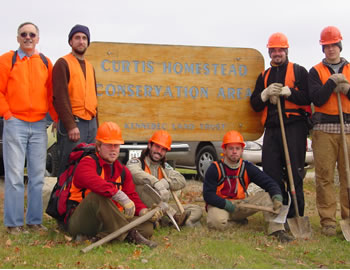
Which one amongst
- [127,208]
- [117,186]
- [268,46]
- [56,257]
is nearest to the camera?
[56,257]

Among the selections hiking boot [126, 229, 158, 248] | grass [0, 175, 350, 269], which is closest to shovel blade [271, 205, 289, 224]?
grass [0, 175, 350, 269]

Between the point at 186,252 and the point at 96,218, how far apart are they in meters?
0.94

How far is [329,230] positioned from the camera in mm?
5547

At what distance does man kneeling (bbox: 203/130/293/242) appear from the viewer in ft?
17.8

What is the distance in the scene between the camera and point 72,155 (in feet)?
16.2

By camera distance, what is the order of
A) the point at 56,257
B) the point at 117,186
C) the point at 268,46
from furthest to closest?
the point at 268,46
the point at 117,186
the point at 56,257

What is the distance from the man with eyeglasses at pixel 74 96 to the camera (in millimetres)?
5121

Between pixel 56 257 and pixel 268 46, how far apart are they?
3580mm

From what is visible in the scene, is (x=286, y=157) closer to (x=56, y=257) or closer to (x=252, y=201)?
(x=252, y=201)

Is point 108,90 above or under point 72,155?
above

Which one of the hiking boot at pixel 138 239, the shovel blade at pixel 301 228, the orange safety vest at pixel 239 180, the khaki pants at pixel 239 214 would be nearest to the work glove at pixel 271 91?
the orange safety vest at pixel 239 180

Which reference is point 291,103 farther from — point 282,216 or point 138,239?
point 138,239

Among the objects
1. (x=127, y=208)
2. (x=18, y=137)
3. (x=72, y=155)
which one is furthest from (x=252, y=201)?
(x=18, y=137)

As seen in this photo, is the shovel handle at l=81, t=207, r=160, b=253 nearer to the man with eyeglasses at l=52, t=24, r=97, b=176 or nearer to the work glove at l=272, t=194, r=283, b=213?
the man with eyeglasses at l=52, t=24, r=97, b=176
